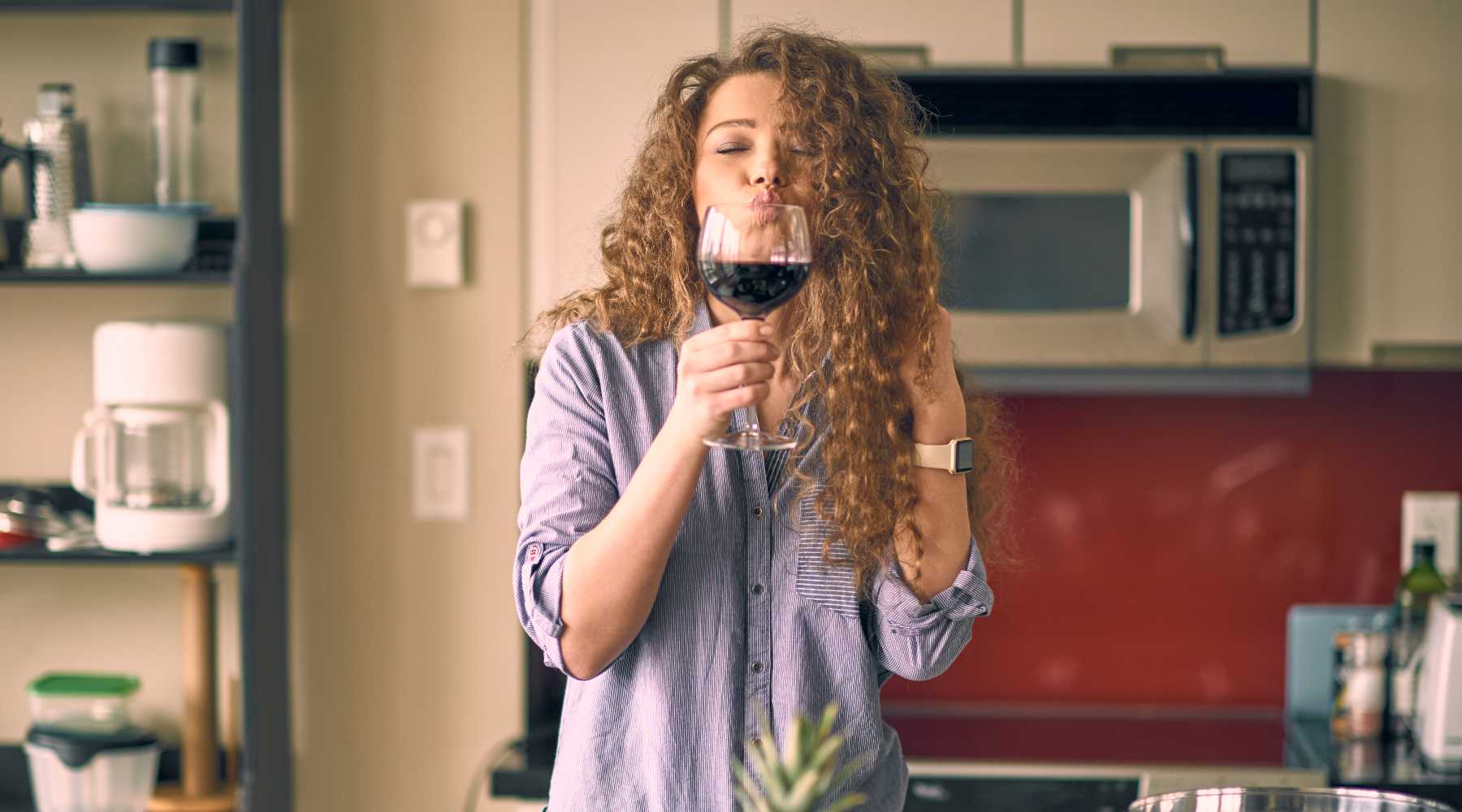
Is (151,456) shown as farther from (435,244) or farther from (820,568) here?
(820,568)

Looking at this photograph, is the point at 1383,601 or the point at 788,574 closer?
the point at 788,574

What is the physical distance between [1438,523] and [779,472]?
1.77 meters

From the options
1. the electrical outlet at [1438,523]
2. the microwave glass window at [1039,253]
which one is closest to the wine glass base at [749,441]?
the microwave glass window at [1039,253]

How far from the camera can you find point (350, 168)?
2416mm

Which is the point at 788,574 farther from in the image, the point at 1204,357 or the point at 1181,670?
the point at 1181,670

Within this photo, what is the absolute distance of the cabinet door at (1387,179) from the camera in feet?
7.13

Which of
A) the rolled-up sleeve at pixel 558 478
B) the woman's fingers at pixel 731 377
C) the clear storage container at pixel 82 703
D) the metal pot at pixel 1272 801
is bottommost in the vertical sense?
the clear storage container at pixel 82 703

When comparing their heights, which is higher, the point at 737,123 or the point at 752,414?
the point at 737,123

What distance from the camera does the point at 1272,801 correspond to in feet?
3.25

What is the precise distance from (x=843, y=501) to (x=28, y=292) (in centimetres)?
196

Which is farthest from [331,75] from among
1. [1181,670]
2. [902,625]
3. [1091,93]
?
[1181,670]

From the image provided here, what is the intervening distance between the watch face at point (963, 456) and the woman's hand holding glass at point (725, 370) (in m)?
0.26

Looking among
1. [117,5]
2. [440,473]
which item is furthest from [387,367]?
[117,5]

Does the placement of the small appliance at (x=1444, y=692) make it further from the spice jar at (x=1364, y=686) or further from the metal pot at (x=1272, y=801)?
the metal pot at (x=1272, y=801)
